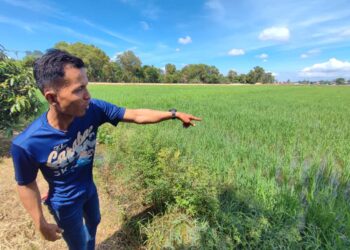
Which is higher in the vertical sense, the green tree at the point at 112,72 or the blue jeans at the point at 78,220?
the blue jeans at the point at 78,220

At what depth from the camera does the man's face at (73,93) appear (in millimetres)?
1352

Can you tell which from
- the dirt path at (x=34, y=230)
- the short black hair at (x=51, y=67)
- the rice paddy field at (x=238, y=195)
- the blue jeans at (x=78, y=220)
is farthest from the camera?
the dirt path at (x=34, y=230)

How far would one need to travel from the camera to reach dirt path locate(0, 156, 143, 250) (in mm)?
2754

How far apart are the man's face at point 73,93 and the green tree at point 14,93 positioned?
4.16m

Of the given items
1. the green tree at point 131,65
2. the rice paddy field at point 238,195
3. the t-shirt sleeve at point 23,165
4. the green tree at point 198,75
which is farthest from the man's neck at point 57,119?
the green tree at point 198,75

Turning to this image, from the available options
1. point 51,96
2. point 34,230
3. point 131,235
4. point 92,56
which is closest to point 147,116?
point 51,96

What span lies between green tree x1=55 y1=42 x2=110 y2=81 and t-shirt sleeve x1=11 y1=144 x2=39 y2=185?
6746 centimetres

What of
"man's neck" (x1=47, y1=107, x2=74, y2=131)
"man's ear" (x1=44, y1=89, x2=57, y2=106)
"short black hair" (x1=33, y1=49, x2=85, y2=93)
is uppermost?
"short black hair" (x1=33, y1=49, x2=85, y2=93)

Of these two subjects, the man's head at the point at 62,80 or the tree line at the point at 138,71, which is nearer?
the man's head at the point at 62,80

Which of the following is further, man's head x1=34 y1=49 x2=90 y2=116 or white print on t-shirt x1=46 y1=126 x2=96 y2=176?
white print on t-shirt x1=46 y1=126 x2=96 y2=176

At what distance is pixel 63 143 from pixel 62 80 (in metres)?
0.39

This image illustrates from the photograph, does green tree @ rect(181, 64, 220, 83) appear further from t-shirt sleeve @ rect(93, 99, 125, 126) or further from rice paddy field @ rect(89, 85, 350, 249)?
t-shirt sleeve @ rect(93, 99, 125, 126)

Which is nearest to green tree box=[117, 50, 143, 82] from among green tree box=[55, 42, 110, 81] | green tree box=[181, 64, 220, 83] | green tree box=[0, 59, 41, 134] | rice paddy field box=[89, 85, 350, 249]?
green tree box=[55, 42, 110, 81]

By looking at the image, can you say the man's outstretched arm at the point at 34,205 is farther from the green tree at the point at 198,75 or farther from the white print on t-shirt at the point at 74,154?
the green tree at the point at 198,75
